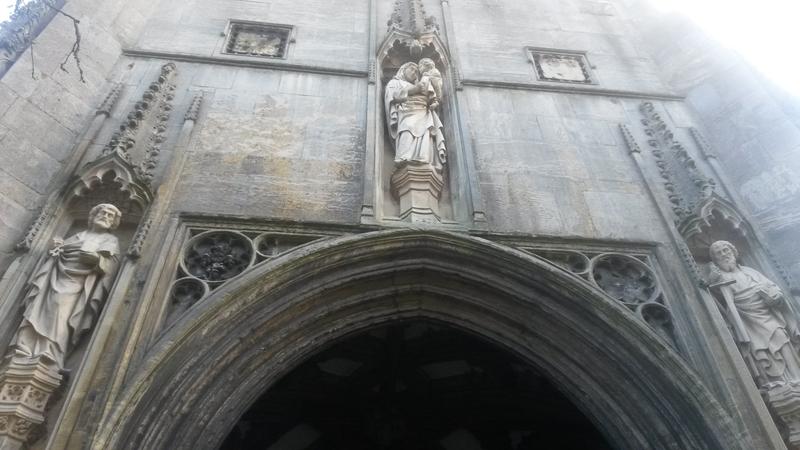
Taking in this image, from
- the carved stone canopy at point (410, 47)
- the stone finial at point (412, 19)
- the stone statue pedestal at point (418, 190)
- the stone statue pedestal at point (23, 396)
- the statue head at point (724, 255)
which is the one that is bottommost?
the stone statue pedestal at point (23, 396)

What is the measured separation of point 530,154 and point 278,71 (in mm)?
3570

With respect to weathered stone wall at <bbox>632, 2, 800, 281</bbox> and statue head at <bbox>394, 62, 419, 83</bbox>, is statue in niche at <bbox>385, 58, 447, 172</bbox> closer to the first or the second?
statue head at <bbox>394, 62, 419, 83</bbox>

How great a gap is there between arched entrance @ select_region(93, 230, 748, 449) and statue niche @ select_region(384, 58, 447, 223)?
73cm

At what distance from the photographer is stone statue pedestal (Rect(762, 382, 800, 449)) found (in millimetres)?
5066

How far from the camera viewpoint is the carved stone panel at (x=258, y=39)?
9.18 m

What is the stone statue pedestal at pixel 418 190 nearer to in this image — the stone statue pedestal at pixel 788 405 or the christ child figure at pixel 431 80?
the christ child figure at pixel 431 80

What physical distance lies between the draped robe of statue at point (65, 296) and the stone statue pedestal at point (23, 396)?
4.5 inches

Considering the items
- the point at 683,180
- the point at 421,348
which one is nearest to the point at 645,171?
the point at 683,180

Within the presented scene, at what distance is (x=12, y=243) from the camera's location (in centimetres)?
565

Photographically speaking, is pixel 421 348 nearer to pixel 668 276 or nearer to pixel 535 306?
pixel 535 306

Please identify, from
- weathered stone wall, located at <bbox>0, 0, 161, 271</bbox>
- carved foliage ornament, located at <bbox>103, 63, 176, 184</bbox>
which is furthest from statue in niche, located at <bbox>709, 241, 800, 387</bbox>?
weathered stone wall, located at <bbox>0, 0, 161, 271</bbox>

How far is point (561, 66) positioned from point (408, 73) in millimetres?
2765

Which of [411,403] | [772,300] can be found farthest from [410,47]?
[772,300]

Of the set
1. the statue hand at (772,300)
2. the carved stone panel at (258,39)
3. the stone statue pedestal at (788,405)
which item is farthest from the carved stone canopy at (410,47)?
the stone statue pedestal at (788,405)
